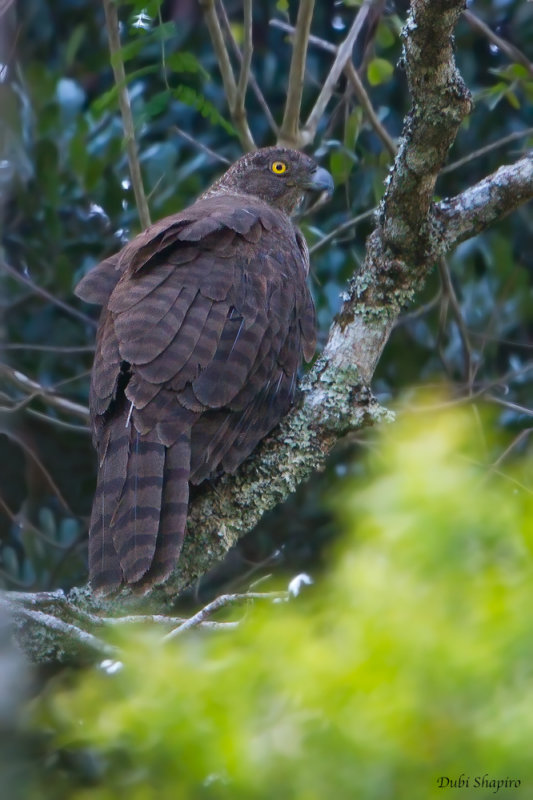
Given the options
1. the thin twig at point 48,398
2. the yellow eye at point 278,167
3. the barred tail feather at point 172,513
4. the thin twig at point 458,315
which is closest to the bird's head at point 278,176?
the yellow eye at point 278,167

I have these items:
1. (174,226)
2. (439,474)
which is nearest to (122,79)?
(174,226)

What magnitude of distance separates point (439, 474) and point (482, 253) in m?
4.88

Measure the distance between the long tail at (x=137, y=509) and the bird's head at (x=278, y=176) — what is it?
79.6 inches

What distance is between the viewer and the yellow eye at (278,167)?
516 centimetres

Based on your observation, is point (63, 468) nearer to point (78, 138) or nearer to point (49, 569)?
point (49, 569)

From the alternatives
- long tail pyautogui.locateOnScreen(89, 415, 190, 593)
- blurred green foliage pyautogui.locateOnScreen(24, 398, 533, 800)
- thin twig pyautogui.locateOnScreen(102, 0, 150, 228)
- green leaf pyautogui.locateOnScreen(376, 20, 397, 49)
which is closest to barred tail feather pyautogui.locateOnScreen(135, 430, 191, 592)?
long tail pyautogui.locateOnScreen(89, 415, 190, 593)

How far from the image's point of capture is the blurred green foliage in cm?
133

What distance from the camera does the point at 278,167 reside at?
5.17 meters

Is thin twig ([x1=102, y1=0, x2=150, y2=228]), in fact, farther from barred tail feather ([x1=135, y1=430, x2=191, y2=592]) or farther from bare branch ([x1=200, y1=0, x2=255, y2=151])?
barred tail feather ([x1=135, y1=430, x2=191, y2=592])

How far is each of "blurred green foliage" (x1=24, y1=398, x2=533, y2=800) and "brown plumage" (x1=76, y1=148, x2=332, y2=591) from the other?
1768mm

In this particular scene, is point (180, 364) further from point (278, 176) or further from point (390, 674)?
point (390, 674)

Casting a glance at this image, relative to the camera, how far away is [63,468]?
6.13 meters

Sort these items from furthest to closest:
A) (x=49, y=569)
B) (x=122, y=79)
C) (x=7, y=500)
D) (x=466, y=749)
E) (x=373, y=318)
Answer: (x=7, y=500)
(x=49, y=569)
(x=122, y=79)
(x=373, y=318)
(x=466, y=749)

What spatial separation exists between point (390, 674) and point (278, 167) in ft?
13.2
